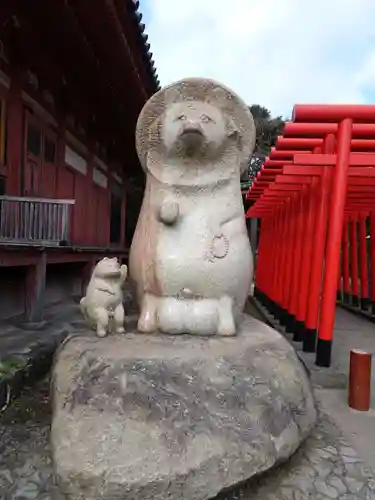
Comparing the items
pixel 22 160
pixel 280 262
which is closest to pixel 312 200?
pixel 280 262

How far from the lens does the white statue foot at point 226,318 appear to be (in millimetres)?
3005

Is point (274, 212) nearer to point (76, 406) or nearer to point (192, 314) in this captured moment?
point (192, 314)

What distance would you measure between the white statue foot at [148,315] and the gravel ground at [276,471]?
3.15ft

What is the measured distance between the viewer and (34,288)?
552 cm

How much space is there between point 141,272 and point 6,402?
1453 millimetres

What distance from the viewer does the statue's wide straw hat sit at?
312cm

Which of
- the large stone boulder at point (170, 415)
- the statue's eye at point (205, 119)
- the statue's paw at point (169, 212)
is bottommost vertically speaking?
the large stone boulder at point (170, 415)

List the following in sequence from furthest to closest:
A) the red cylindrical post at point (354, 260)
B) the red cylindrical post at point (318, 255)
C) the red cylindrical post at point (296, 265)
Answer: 1. the red cylindrical post at point (354, 260)
2. the red cylindrical post at point (296, 265)
3. the red cylindrical post at point (318, 255)

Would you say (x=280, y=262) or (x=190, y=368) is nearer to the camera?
(x=190, y=368)

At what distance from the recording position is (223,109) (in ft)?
10.5

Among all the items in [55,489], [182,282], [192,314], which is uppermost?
[182,282]

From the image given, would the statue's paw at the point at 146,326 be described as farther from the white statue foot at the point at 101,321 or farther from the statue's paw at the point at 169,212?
the statue's paw at the point at 169,212

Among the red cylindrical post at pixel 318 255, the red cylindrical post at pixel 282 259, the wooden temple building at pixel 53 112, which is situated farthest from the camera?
the red cylindrical post at pixel 282 259

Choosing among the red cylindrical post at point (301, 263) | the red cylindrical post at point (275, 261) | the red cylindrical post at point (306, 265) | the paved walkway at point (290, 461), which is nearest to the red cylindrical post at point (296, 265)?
the red cylindrical post at point (301, 263)
